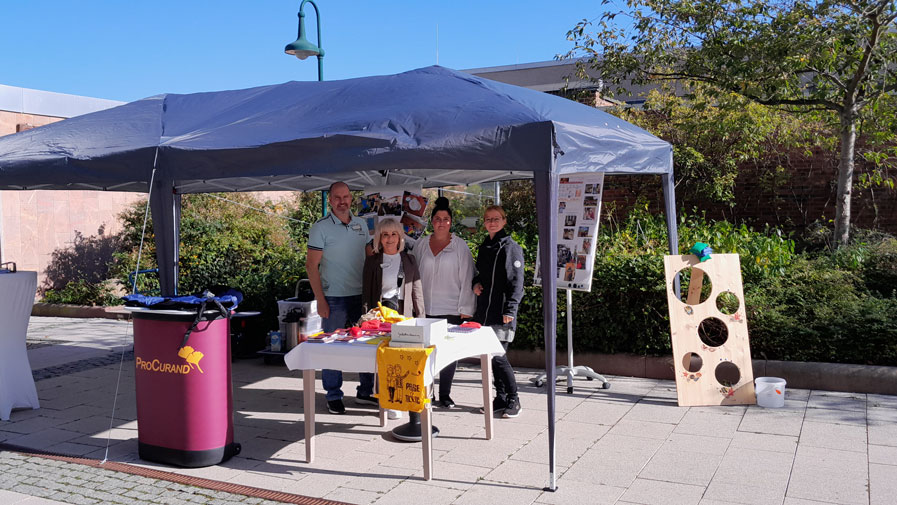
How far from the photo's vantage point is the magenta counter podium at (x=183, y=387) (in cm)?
495

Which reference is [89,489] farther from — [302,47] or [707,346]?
[302,47]

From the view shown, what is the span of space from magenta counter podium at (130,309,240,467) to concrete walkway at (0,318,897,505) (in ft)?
0.49

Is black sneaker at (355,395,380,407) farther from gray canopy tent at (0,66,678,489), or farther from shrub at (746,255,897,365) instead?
shrub at (746,255,897,365)

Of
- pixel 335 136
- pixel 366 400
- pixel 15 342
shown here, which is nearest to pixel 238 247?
pixel 15 342

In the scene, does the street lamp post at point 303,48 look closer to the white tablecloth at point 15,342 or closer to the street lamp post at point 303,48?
the street lamp post at point 303,48

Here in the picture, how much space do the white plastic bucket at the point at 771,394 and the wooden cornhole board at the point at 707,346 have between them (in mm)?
96

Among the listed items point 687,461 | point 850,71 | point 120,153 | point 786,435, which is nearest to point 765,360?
point 786,435

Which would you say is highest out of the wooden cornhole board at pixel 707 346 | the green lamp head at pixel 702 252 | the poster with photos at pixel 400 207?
the poster with photos at pixel 400 207

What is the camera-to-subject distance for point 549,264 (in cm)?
446

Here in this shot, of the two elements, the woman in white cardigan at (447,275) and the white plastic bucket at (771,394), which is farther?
the white plastic bucket at (771,394)

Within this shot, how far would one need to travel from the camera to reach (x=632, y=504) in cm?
428

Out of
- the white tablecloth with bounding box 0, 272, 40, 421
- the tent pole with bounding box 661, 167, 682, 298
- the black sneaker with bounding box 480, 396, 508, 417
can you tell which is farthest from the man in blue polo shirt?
the tent pole with bounding box 661, 167, 682, 298

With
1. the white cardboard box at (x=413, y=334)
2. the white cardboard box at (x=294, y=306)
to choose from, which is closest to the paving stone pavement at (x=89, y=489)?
the white cardboard box at (x=413, y=334)

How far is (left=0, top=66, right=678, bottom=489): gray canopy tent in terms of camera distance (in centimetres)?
466
